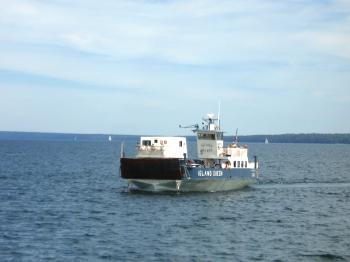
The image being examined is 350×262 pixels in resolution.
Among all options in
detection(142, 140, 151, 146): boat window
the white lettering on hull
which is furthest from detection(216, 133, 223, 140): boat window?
detection(142, 140, 151, 146): boat window

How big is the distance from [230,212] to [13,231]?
70.0 ft

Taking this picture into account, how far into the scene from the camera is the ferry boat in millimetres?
65125

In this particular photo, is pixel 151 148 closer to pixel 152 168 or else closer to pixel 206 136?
pixel 152 168

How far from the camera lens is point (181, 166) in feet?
212

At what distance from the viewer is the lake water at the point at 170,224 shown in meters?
37.5

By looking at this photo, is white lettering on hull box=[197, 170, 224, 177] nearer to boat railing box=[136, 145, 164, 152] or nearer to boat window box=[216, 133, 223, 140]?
boat railing box=[136, 145, 164, 152]

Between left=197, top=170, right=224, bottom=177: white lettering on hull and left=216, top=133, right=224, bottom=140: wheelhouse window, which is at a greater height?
left=216, top=133, right=224, bottom=140: wheelhouse window

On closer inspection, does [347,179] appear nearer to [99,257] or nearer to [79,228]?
[79,228]

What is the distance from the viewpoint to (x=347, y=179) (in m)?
102

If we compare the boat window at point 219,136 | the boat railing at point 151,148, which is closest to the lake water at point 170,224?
the boat railing at point 151,148

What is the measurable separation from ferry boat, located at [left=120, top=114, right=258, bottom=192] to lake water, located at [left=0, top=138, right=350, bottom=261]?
143 centimetres

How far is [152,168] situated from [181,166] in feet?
10.2

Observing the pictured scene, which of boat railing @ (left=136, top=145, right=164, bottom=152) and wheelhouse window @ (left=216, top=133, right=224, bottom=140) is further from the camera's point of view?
wheelhouse window @ (left=216, top=133, right=224, bottom=140)

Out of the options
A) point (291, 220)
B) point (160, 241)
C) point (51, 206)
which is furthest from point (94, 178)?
point (160, 241)
